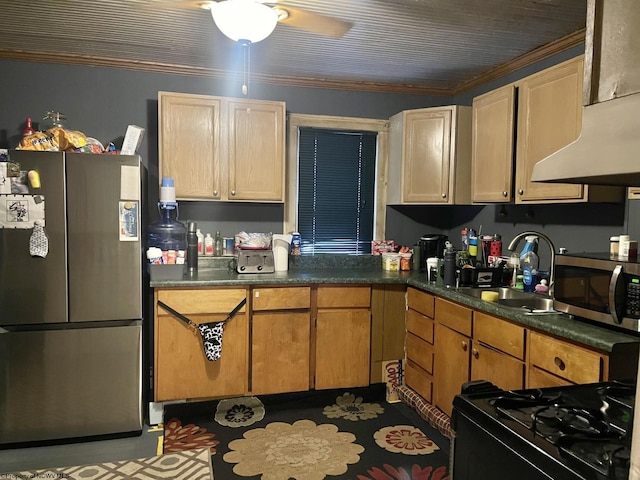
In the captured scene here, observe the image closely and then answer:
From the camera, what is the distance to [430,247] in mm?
3779

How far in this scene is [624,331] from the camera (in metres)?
1.89

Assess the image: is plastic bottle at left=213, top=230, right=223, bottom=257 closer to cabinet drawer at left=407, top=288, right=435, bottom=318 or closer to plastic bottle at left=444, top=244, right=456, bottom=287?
cabinet drawer at left=407, top=288, right=435, bottom=318

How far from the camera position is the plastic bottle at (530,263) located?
2768 millimetres

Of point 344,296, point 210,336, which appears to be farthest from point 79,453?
point 344,296

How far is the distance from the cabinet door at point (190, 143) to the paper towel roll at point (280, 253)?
558 mm

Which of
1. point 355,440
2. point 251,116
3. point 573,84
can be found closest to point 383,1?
point 573,84

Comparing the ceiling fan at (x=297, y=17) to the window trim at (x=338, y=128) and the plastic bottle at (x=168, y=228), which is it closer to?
the plastic bottle at (x=168, y=228)

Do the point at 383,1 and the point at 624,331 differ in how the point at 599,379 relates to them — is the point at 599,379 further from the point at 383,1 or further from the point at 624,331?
the point at 383,1

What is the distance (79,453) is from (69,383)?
0.39m

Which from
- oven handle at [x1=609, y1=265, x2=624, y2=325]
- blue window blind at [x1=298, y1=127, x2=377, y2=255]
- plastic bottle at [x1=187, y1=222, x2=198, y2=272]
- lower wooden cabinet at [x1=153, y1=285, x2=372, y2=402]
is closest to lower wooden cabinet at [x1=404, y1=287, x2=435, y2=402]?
lower wooden cabinet at [x1=153, y1=285, x2=372, y2=402]

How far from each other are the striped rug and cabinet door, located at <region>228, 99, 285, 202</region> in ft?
5.59

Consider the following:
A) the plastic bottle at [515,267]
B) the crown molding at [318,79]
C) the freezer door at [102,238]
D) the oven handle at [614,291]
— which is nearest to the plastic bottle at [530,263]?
the plastic bottle at [515,267]

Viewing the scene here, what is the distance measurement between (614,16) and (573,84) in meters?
1.90

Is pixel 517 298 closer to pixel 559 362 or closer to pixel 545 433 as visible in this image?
pixel 559 362
